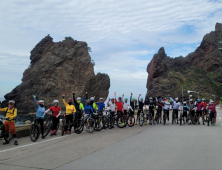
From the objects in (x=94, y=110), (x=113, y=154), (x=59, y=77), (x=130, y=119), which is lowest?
(x=113, y=154)

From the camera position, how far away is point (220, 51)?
123312mm

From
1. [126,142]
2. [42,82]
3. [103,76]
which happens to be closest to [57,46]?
[42,82]

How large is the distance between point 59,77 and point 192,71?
60.7 m

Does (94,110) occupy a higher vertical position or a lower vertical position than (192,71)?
lower

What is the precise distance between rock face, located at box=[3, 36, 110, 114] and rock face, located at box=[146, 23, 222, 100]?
28.0 m

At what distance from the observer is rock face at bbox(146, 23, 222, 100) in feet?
357

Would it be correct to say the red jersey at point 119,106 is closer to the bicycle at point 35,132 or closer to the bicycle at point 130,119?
the bicycle at point 130,119

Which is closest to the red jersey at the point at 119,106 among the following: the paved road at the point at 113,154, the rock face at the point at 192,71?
the paved road at the point at 113,154

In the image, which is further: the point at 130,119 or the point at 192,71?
the point at 192,71

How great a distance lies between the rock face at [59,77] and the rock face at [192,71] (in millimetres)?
27967

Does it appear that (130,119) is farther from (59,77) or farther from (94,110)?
(59,77)

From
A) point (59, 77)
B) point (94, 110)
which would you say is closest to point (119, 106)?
point (94, 110)

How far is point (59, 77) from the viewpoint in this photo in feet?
339

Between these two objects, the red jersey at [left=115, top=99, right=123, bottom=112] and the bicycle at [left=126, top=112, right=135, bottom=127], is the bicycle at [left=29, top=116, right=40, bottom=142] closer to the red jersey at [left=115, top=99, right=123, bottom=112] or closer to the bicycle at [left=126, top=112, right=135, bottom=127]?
the red jersey at [left=115, top=99, right=123, bottom=112]
